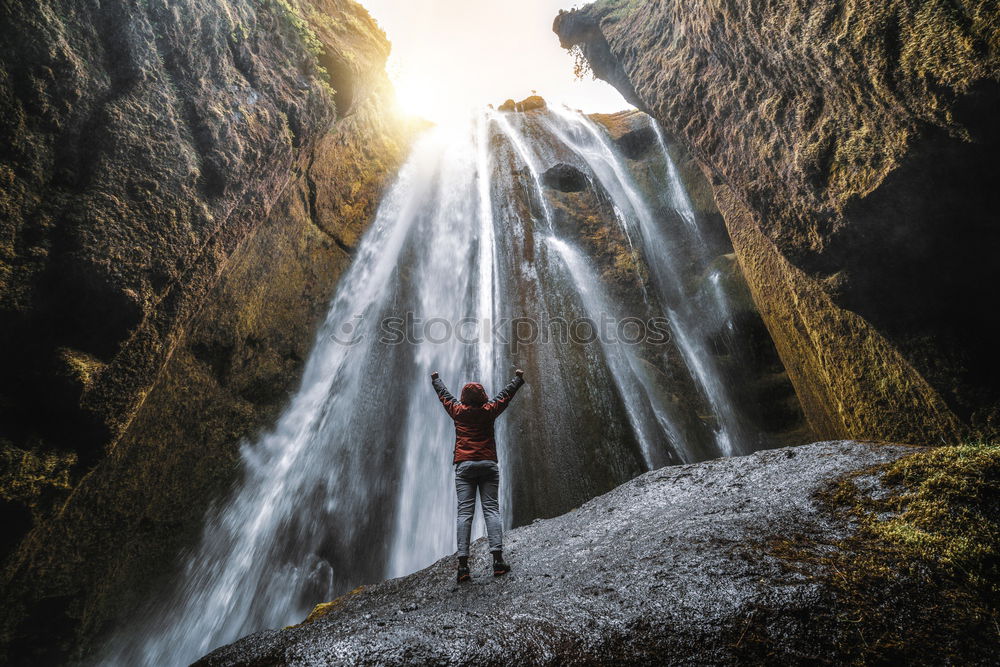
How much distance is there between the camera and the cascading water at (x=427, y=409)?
661 cm

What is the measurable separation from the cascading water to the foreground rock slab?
3592 mm

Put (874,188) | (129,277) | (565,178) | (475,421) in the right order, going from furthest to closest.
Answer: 1. (565,178)
2. (874,188)
3. (129,277)
4. (475,421)

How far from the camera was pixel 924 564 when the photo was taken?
175 centimetres

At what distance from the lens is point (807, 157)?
540cm

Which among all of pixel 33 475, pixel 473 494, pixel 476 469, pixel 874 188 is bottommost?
pixel 473 494

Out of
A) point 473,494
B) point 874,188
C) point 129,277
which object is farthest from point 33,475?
point 874,188

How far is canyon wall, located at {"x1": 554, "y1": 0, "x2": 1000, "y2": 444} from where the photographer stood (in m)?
3.89

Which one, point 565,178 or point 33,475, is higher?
point 565,178

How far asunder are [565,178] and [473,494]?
12.7 metres

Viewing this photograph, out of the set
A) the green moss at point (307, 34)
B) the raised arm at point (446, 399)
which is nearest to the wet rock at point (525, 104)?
the green moss at point (307, 34)

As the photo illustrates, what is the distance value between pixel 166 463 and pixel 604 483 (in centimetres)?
712

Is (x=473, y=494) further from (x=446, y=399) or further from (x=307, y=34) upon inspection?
(x=307, y=34)

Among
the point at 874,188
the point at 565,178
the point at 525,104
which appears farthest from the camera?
the point at 525,104

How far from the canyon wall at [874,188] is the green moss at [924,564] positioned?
3.64 meters
